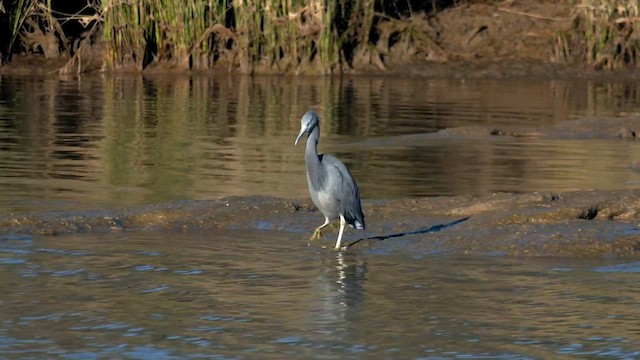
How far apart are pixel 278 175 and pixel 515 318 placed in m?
6.25

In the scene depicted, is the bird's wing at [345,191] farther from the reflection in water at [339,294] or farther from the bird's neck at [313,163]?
the reflection in water at [339,294]

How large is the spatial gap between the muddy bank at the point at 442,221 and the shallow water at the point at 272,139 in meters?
0.87

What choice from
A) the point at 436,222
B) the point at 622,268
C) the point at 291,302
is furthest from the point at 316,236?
the point at 622,268

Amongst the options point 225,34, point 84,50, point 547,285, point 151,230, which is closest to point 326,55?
point 225,34

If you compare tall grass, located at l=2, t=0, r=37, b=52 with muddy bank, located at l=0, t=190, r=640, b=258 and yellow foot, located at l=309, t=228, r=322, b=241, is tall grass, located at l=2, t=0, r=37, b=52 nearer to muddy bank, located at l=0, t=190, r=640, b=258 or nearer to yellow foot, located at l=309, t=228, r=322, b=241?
muddy bank, located at l=0, t=190, r=640, b=258

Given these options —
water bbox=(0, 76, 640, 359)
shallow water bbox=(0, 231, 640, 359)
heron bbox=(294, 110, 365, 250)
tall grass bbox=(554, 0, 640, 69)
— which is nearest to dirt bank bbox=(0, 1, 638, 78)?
tall grass bbox=(554, 0, 640, 69)

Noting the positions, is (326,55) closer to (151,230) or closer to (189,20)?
(189,20)

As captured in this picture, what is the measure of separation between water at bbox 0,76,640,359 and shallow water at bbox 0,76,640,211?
53 mm

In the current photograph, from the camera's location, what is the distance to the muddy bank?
31.3 feet

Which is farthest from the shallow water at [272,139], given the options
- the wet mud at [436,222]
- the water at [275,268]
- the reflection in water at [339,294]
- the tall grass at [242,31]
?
the reflection in water at [339,294]

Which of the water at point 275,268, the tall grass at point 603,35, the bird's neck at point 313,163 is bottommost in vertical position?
the water at point 275,268

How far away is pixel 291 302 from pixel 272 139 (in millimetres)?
9054

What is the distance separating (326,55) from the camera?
26.3 meters

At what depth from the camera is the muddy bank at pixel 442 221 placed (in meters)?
9.55
